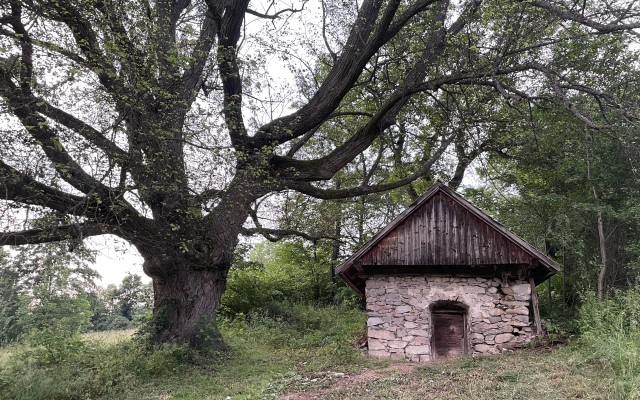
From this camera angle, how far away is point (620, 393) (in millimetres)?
5004

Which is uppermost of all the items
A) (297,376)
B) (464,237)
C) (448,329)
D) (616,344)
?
(464,237)

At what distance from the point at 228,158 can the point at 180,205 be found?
1.28 m

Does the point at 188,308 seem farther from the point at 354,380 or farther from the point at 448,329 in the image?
the point at 448,329

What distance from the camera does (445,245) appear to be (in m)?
10.3

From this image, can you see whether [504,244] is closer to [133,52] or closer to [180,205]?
[180,205]

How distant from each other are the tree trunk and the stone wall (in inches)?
150

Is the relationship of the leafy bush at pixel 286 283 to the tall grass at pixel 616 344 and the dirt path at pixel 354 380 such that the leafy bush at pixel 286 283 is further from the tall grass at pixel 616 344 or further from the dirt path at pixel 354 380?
the tall grass at pixel 616 344

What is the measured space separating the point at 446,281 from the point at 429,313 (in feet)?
2.84

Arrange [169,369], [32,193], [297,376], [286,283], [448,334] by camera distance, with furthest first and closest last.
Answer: [286,283]
[448,334]
[169,369]
[297,376]
[32,193]

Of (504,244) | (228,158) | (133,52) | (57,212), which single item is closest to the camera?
(133,52)

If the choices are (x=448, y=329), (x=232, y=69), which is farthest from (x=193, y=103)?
(x=448, y=329)

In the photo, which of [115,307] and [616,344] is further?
[115,307]

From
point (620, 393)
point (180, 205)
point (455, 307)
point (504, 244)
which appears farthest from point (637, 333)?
point (180, 205)

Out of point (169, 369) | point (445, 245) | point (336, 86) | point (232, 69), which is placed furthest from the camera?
point (445, 245)
